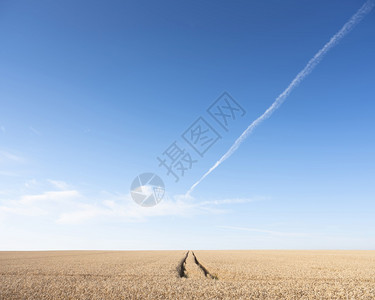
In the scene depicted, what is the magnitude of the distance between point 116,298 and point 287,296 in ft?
33.6

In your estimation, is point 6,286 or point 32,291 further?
point 6,286

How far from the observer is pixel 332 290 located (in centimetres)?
1756

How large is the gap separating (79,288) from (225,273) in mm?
14297

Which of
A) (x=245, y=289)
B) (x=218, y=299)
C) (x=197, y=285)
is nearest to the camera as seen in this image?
(x=218, y=299)

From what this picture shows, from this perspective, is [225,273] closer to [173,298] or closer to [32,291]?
[173,298]

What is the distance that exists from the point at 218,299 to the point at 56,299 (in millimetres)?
9670

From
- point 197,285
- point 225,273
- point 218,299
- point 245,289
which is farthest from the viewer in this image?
point 225,273

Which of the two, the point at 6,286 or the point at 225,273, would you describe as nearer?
the point at 6,286

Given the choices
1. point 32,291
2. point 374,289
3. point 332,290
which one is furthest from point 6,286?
point 374,289

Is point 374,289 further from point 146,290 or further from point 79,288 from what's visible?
point 79,288

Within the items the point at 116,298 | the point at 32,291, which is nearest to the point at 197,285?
the point at 116,298

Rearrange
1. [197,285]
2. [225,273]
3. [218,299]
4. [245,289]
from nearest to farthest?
[218,299] < [245,289] < [197,285] < [225,273]

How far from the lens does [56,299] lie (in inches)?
622

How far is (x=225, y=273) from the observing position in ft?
87.3
